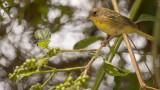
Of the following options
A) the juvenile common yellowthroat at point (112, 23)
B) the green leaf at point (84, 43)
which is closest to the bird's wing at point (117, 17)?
the juvenile common yellowthroat at point (112, 23)

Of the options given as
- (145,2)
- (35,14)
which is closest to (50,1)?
(35,14)

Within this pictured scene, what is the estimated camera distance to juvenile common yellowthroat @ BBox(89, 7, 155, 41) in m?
1.64

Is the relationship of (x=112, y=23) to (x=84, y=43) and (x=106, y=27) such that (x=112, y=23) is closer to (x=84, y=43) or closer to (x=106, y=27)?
(x=106, y=27)

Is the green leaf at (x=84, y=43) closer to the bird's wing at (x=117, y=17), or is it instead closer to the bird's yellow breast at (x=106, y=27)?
the bird's yellow breast at (x=106, y=27)

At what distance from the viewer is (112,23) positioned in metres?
1.72

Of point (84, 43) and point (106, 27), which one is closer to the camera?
point (84, 43)

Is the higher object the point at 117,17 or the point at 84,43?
the point at 117,17

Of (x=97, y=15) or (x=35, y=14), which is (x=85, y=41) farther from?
(x=35, y=14)

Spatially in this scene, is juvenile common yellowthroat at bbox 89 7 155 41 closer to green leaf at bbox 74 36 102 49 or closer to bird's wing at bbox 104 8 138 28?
bird's wing at bbox 104 8 138 28

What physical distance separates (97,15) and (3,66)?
49.0 inches

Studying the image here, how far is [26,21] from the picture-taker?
263 cm

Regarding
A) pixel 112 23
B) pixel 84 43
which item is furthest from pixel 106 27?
pixel 84 43

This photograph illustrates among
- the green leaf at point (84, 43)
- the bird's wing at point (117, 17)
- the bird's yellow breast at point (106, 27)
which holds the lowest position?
the green leaf at point (84, 43)

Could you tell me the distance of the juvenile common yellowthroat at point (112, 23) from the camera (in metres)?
1.64
